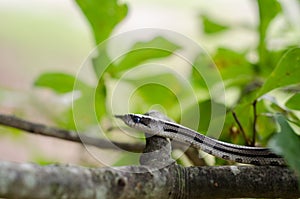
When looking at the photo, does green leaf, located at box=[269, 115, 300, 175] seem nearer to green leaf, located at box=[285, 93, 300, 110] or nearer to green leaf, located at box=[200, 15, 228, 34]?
green leaf, located at box=[285, 93, 300, 110]

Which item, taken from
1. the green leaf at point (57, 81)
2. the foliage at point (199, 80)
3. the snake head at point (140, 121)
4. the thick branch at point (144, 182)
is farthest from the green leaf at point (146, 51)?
the thick branch at point (144, 182)

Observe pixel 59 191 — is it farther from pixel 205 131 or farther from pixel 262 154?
pixel 205 131

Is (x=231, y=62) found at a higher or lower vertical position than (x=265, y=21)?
lower

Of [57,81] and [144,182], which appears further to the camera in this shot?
[57,81]

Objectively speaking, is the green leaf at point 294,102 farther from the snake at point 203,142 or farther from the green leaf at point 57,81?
the green leaf at point 57,81

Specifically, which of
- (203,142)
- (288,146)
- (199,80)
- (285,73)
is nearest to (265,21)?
(199,80)

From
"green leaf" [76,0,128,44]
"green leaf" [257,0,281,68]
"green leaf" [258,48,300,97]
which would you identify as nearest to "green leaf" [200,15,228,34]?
"green leaf" [257,0,281,68]

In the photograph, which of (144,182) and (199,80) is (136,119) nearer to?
(144,182)

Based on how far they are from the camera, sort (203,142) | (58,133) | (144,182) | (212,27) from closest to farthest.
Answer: (144,182) < (203,142) < (58,133) < (212,27)
